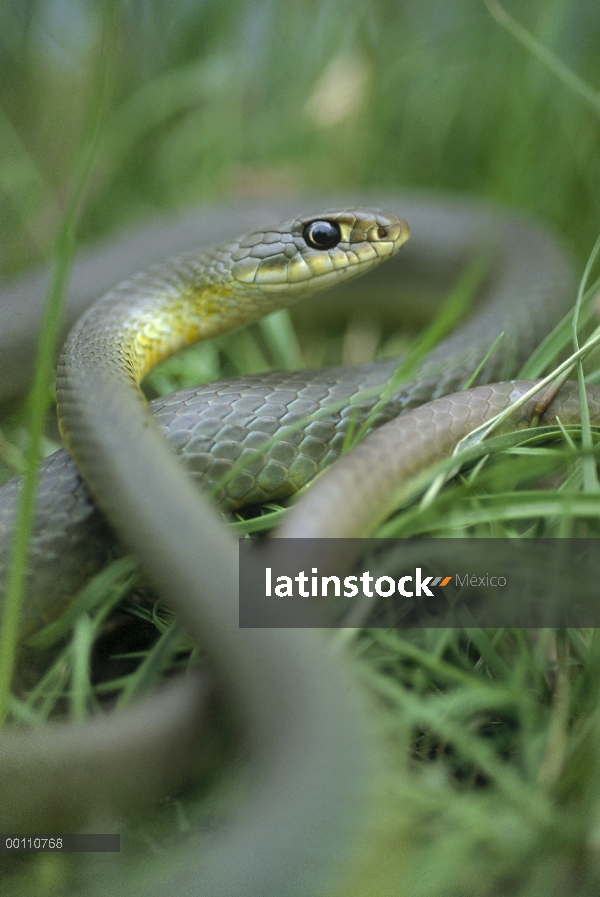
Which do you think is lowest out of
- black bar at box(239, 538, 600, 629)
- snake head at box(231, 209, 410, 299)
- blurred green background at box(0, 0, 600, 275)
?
black bar at box(239, 538, 600, 629)

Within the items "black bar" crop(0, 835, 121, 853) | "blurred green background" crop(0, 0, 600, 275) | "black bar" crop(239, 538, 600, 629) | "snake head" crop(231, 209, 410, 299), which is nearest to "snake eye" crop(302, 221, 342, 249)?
"snake head" crop(231, 209, 410, 299)

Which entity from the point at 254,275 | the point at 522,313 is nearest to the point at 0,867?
the point at 254,275

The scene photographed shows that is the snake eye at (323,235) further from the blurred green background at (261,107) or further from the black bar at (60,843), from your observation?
the black bar at (60,843)

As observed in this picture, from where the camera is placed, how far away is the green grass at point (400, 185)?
88 cm

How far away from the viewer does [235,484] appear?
134 cm

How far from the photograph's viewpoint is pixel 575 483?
46.1 inches

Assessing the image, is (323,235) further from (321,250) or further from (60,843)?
(60,843)

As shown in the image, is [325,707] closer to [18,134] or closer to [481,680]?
[481,680]

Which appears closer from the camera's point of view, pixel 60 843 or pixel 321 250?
pixel 60 843

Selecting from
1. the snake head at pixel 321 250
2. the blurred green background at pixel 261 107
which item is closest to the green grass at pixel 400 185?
the blurred green background at pixel 261 107

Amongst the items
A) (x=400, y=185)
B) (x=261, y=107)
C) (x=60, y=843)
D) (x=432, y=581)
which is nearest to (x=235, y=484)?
(x=432, y=581)

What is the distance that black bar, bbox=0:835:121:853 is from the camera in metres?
0.96

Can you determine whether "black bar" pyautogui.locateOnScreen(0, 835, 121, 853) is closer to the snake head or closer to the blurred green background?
the snake head

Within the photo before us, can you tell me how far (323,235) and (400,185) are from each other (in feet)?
4.50
